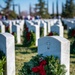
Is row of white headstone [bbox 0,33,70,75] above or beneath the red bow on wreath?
above

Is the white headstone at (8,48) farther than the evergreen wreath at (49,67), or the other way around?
the white headstone at (8,48)

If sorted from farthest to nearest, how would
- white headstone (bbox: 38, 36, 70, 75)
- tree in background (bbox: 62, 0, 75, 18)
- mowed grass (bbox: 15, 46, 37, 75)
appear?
1. tree in background (bbox: 62, 0, 75, 18)
2. mowed grass (bbox: 15, 46, 37, 75)
3. white headstone (bbox: 38, 36, 70, 75)

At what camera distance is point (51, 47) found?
17.5ft

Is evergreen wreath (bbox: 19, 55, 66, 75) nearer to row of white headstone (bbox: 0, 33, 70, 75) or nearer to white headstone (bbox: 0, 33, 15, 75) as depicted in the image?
row of white headstone (bbox: 0, 33, 70, 75)

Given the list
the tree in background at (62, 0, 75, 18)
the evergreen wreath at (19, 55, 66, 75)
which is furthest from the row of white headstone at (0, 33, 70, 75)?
the tree in background at (62, 0, 75, 18)

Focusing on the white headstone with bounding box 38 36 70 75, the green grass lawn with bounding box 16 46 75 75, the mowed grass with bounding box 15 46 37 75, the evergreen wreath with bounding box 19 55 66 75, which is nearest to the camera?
the evergreen wreath with bounding box 19 55 66 75

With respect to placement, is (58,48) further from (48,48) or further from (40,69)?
(40,69)

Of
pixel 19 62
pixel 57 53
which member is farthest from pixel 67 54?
pixel 19 62

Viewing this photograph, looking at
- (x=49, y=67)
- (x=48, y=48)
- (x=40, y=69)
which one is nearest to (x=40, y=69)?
(x=40, y=69)

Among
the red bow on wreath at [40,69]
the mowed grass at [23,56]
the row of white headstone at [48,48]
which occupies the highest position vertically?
the row of white headstone at [48,48]

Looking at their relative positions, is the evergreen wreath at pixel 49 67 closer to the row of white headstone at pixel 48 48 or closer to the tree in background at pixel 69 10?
the row of white headstone at pixel 48 48

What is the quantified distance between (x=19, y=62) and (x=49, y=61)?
3.88 metres

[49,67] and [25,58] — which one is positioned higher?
[49,67]

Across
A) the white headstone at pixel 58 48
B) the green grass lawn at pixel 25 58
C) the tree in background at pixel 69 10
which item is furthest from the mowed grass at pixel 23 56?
the tree in background at pixel 69 10
